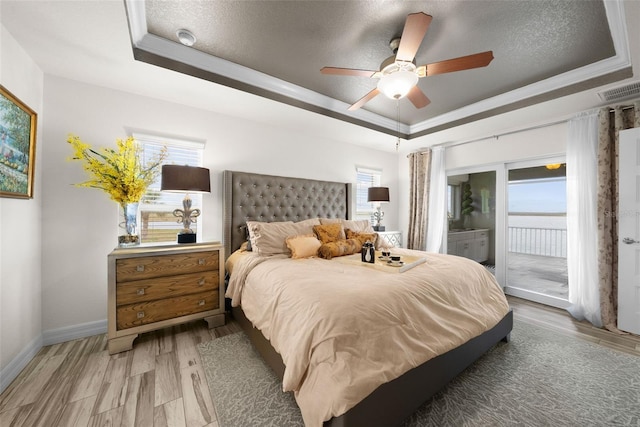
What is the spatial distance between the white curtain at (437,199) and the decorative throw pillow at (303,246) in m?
2.68

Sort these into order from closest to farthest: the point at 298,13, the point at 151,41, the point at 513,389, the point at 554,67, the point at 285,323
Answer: the point at 285,323 → the point at 513,389 → the point at 298,13 → the point at 151,41 → the point at 554,67

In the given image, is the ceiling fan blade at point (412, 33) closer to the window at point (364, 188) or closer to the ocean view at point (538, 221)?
the window at point (364, 188)

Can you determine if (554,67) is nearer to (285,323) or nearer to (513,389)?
(513,389)

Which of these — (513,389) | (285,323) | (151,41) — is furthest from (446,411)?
(151,41)

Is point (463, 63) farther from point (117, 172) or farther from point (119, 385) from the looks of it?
point (119, 385)

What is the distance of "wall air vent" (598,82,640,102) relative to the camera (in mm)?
2273

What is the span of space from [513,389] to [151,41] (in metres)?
3.91

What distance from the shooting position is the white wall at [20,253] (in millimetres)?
1640

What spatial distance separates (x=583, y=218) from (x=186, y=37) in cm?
461

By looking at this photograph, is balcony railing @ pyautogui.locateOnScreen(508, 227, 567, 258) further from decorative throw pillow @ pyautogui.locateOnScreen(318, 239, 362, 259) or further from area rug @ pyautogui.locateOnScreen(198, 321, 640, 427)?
decorative throw pillow @ pyautogui.locateOnScreen(318, 239, 362, 259)

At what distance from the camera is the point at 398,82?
185 centimetres

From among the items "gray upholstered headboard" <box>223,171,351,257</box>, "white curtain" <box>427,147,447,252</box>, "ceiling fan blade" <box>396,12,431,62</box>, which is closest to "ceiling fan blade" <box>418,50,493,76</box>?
"ceiling fan blade" <box>396,12,431,62</box>

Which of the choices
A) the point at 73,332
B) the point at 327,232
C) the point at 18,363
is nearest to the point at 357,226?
the point at 327,232

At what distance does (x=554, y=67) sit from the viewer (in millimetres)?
2363
